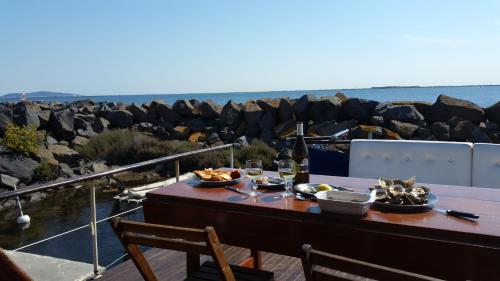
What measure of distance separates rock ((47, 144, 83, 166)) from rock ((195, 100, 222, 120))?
392 cm

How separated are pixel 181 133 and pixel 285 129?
10.6 feet

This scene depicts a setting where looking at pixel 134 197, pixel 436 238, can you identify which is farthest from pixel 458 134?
pixel 436 238

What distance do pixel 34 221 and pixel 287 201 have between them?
6.84 m

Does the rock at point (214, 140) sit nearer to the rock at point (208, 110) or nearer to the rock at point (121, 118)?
the rock at point (208, 110)

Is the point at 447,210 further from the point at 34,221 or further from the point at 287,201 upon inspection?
the point at 34,221

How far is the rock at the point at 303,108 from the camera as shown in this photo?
1131cm

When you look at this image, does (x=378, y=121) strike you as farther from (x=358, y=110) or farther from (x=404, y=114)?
(x=358, y=110)

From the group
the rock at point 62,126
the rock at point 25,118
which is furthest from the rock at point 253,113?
the rock at point 25,118

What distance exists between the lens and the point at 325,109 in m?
11.0

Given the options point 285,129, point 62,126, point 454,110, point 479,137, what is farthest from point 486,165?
point 62,126

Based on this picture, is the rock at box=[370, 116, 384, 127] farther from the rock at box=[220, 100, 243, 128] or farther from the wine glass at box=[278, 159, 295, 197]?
the wine glass at box=[278, 159, 295, 197]

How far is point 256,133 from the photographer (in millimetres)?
11625

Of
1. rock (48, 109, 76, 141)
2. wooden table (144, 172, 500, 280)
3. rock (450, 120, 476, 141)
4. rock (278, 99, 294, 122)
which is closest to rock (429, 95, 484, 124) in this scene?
rock (450, 120, 476, 141)

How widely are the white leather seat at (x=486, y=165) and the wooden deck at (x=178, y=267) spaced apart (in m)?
1.34
